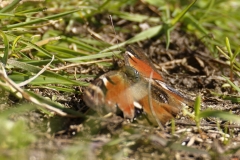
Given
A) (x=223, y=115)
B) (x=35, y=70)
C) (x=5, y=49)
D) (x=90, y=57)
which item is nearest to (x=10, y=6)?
(x=5, y=49)

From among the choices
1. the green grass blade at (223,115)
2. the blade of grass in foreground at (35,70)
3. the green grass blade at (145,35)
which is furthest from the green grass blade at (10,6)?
A: the green grass blade at (223,115)

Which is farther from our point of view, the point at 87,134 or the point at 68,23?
the point at 68,23

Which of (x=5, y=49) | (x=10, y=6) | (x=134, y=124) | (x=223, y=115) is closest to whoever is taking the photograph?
(x=223, y=115)

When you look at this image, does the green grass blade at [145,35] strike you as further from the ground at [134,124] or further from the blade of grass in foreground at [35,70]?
the blade of grass in foreground at [35,70]

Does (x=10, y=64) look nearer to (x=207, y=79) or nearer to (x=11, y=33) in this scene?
(x=11, y=33)

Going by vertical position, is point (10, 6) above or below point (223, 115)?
above

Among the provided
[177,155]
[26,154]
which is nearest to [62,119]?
[26,154]

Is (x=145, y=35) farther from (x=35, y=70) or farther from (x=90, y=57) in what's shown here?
(x=35, y=70)

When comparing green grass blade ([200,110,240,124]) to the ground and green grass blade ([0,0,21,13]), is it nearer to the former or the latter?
the ground

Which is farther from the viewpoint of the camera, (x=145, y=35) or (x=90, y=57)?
(x=145, y=35)

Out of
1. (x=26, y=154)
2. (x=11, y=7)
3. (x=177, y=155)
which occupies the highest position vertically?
(x=11, y=7)

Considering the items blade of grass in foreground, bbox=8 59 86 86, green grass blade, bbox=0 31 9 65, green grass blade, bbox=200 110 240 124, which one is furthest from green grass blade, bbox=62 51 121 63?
green grass blade, bbox=200 110 240 124
